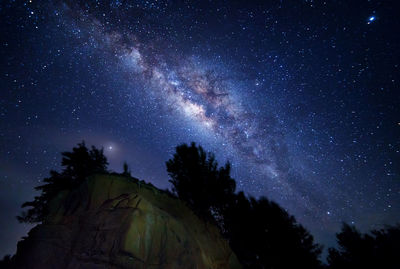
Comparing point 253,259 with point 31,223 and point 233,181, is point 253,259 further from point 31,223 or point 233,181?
point 31,223

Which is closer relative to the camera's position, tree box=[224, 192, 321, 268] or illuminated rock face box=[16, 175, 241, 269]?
illuminated rock face box=[16, 175, 241, 269]

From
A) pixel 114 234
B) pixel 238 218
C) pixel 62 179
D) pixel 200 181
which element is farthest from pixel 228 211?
pixel 62 179

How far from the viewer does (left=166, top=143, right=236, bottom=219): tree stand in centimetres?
1416

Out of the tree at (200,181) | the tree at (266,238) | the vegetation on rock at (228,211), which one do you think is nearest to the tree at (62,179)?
the vegetation on rock at (228,211)

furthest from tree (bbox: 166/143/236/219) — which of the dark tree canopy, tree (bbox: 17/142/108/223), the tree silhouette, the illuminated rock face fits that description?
the tree silhouette

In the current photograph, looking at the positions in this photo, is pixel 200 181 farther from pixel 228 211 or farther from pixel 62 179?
pixel 62 179

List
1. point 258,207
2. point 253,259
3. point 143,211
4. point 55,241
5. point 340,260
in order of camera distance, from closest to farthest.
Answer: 1. point 55,241
2. point 143,211
3. point 253,259
4. point 258,207
5. point 340,260

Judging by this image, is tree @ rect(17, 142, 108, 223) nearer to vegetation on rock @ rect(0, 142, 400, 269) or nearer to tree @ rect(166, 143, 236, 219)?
vegetation on rock @ rect(0, 142, 400, 269)

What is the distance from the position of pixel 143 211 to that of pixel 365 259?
67.6ft

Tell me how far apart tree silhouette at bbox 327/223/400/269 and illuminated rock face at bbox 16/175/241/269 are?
13713mm

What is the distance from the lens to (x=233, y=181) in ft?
51.5

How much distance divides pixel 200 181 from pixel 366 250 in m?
18.0

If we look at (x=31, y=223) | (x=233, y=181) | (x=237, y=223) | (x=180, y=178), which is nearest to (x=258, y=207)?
(x=237, y=223)

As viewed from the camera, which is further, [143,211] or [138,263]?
[143,211]
